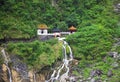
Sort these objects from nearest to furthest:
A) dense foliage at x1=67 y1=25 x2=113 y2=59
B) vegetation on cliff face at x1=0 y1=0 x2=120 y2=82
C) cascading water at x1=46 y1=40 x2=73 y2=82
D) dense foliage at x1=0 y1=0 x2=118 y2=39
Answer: cascading water at x1=46 y1=40 x2=73 y2=82
vegetation on cliff face at x1=0 y1=0 x2=120 y2=82
dense foliage at x1=67 y1=25 x2=113 y2=59
dense foliage at x1=0 y1=0 x2=118 y2=39

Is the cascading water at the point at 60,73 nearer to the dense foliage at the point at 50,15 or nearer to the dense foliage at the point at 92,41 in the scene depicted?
the dense foliage at the point at 92,41

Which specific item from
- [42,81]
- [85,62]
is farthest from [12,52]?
[85,62]

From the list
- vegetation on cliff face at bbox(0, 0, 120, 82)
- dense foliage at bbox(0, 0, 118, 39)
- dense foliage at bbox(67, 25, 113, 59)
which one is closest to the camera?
vegetation on cliff face at bbox(0, 0, 120, 82)

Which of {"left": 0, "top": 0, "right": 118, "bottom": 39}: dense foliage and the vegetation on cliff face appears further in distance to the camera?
{"left": 0, "top": 0, "right": 118, "bottom": 39}: dense foliage

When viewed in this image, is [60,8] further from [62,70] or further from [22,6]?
[62,70]

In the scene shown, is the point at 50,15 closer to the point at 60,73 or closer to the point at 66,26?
the point at 66,26

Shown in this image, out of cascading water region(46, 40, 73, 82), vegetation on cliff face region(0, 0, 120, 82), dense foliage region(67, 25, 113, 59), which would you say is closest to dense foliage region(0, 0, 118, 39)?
vegetation on cliff face region(0, 0, 120, 82)

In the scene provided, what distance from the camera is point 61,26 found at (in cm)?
5325

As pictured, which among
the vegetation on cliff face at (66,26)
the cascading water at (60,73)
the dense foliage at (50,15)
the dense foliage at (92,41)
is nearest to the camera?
the cascading water at (60,73)

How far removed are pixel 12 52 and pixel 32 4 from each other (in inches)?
465

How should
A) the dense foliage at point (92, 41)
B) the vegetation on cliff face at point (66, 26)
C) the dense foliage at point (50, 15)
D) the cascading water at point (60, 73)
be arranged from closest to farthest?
1. the cascading water at point (60, 73)
2. the vegetation on cliff face at point (66, 26)
3. the dense foliage at point (92, 41)
4. the dense foliage at point (50, 15)

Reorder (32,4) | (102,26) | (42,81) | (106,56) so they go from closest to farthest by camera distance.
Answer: (42,81) → (106,56) → (102,26) → (32,4)

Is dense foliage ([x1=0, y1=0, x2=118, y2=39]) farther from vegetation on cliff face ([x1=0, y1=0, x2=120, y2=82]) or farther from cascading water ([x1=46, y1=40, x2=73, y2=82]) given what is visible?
cascading water ([x1=46, y1=40, x2=73, y2=82])

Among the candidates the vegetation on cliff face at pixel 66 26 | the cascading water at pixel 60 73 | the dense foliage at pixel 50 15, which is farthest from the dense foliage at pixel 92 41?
the dense foliage at pixel 50 15
